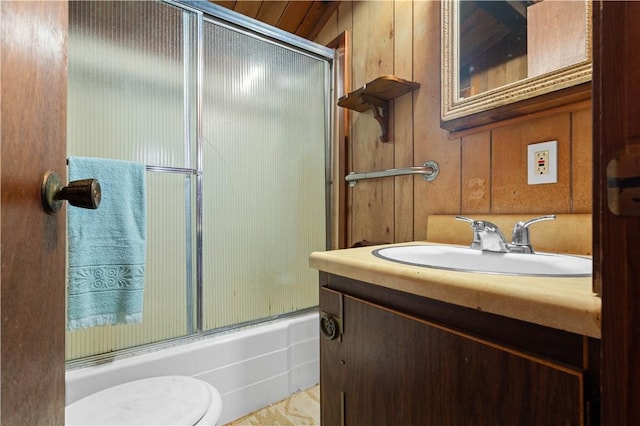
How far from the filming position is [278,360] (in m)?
1.35

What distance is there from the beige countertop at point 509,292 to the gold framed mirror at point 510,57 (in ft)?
1.88

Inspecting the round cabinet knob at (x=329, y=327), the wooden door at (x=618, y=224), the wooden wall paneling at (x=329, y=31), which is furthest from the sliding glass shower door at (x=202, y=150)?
the wooden door at (x=618, y=224)

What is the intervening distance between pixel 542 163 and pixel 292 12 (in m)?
1.49

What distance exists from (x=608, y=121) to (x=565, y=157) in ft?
2.19

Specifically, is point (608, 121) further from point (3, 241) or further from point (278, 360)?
point (278, 360)

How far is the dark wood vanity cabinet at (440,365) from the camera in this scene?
37cm

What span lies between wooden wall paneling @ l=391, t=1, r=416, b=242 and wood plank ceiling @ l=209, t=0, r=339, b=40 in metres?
0.53

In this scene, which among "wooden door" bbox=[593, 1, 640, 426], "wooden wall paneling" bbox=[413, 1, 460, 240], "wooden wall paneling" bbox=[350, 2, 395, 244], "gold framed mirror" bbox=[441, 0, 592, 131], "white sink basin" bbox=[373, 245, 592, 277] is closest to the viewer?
"wooden door" bbox=[593, 1, 640, 426]

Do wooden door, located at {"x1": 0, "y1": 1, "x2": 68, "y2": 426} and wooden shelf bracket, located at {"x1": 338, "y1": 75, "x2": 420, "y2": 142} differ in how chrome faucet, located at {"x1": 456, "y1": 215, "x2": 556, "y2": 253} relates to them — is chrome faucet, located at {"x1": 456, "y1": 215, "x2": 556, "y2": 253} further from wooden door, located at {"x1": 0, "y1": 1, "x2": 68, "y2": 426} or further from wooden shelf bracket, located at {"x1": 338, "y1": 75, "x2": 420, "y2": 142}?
wooden door, located at {"x1": 0, "y1": 1, "x2": 68, "y2": 426}

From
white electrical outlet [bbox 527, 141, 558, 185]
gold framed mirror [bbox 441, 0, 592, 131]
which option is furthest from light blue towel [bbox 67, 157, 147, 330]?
white electrical outlet [bbox 527, 141, 558, 185]

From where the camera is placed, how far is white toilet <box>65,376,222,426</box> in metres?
0.77

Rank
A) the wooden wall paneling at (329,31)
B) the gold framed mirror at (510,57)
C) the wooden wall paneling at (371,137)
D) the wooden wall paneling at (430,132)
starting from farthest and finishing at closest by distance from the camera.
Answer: the wooden wall paneling at (329,31) → the wooden wall paneling at (371,137) → the wooden wall paneling at (430,132) → the gold framed mirror at (510,57)

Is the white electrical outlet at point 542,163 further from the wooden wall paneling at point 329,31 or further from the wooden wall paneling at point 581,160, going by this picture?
the wooden wall paneling at point 329,31

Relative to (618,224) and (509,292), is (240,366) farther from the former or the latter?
(618,224)
